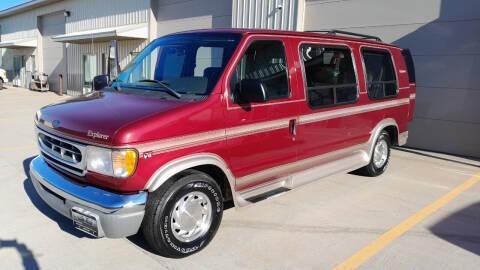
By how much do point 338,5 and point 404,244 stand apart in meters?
7.44

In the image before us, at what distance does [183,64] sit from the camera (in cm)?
416

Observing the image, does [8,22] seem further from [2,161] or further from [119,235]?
[119,235]

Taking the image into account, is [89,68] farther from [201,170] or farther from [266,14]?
[201,170]

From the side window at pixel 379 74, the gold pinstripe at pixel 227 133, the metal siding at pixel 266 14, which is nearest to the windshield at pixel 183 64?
the gold pinstripe at pixel 227 133

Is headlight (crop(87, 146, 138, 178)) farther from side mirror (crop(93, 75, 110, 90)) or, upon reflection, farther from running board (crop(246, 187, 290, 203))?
side mirror (crop(93, 75, 110, 90))

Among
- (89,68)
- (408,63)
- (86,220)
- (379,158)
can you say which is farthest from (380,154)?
(89,68)

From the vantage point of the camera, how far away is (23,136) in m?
8.64

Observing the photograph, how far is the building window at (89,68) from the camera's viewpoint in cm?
2014

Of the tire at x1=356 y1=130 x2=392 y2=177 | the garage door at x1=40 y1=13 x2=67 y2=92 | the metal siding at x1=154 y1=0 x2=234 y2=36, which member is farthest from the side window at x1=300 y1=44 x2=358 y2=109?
the garage door at x1=40 y1=13 x2=67 y2=92

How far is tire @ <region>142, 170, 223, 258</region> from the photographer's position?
315cm

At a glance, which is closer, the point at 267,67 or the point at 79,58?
the point at 267,67

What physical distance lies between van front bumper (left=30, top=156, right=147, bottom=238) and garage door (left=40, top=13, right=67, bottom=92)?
2148cm

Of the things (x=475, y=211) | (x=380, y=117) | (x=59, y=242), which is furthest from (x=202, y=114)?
(x=475, y=211)

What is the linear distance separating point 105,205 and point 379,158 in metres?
4.78
